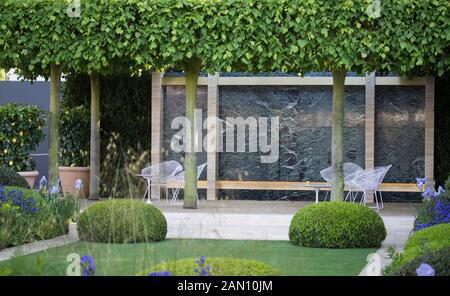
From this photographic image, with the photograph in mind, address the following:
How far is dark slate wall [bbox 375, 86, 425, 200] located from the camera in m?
16.8

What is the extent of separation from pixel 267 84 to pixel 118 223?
760 centimetres

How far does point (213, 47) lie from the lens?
542 inches

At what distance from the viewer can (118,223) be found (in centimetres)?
1014

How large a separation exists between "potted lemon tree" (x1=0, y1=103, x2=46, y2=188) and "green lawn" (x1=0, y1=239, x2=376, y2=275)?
5.94 m

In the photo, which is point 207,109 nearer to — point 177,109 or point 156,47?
point 177,109

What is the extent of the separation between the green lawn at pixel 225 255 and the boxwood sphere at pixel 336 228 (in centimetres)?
17

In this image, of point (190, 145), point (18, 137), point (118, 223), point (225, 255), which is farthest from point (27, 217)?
point (18, 137)

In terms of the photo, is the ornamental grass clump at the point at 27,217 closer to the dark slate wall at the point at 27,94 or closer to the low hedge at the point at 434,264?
the low hedge at the point at 434,264

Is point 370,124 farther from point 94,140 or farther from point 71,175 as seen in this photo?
point 71,175

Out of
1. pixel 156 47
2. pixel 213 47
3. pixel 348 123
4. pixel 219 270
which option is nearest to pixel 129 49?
pixel 156 47

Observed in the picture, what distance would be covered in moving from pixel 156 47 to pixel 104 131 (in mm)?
4526

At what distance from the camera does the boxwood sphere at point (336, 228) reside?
10.1 meters

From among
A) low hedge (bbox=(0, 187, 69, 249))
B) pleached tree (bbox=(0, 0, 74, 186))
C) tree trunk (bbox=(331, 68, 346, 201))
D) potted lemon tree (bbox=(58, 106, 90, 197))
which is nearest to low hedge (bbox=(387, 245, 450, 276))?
low hedge (bbox=(0, 187, 69, 249))

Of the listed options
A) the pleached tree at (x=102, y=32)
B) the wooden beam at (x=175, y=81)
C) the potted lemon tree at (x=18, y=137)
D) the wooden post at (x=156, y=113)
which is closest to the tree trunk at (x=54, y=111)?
the potted lemon tree at (x=18, y=137)
